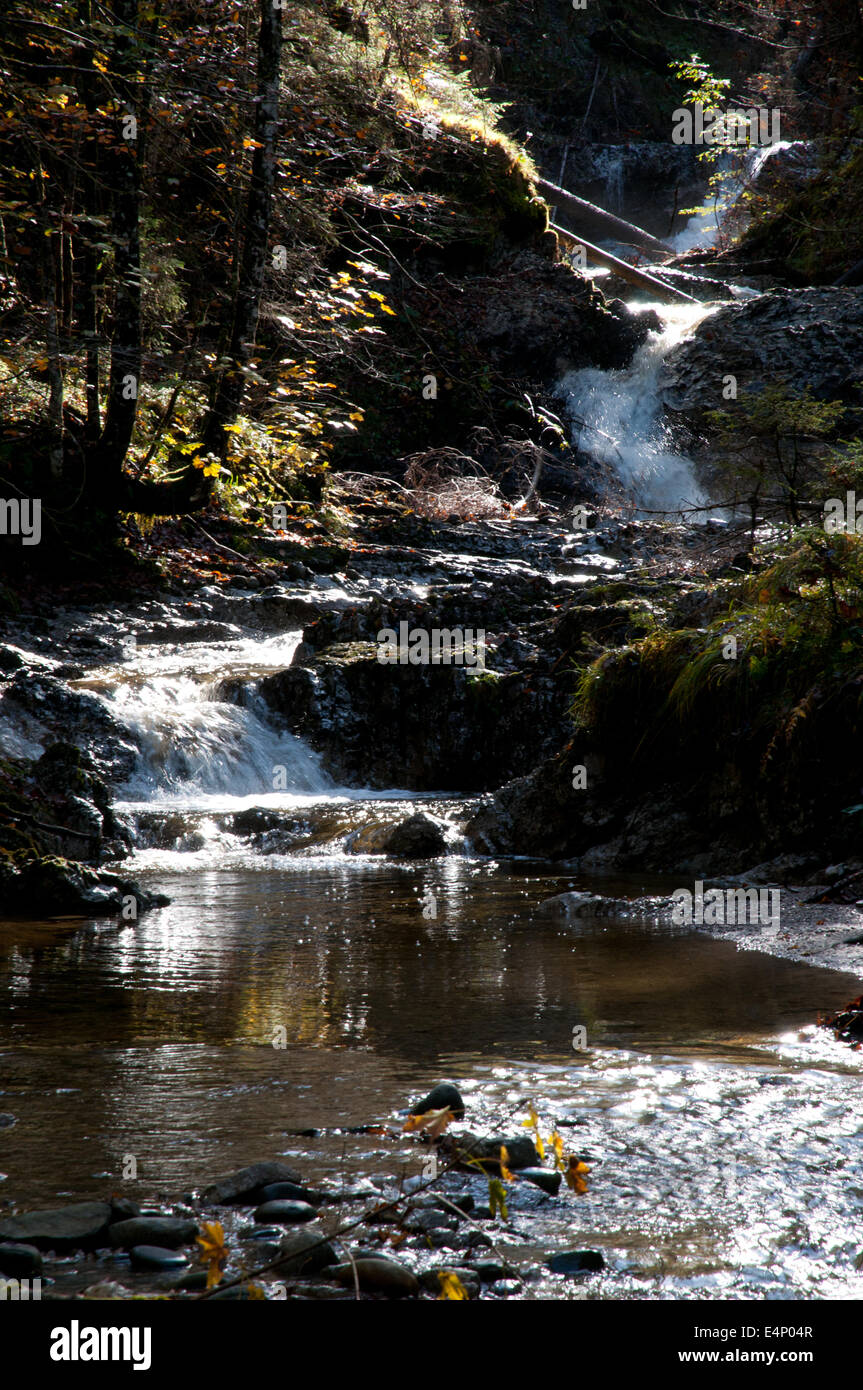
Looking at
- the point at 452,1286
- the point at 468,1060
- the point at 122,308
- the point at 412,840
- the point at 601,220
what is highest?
the point at 601,220

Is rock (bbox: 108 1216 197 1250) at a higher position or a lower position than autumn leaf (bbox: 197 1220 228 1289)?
lower

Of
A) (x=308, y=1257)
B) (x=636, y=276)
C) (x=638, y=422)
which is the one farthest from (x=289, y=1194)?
(x=636, y=276)

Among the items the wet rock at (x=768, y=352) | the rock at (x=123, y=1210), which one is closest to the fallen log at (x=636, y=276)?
the wet rock at (x=768, y=352)

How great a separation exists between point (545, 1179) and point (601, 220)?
3140 cm

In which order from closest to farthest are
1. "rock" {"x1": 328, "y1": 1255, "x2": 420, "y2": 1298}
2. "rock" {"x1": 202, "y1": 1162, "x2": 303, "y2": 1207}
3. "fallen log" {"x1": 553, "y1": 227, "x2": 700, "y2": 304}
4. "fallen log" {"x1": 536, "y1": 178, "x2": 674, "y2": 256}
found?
"rock" {"x1": 328, "y1": 1255, "x2": 420, "y2": 1298} → "rock" {"x1": 202, "y1": 1162, "x2": 303, "y2": 1207} → "fallen log" {"x1": 553, "y1": 227, "x2": 700, "y2": 304} → "fallen log" {"x1": 536, "y1": 178, "x2": 674, "y2": 256}

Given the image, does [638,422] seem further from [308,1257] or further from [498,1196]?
[308,1257]

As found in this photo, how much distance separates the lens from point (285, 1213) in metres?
1.91

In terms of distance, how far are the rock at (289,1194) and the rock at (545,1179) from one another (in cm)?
43

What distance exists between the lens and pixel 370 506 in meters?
17.4

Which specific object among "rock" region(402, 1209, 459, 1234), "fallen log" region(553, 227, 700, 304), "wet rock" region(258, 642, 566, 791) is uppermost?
"fallen log" region(553, 227, 700, 304)

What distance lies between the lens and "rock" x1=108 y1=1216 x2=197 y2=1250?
182 centimetres

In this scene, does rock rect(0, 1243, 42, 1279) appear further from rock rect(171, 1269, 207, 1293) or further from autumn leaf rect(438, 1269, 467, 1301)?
autumn leaf rect(438, 1269, 467, 1301)

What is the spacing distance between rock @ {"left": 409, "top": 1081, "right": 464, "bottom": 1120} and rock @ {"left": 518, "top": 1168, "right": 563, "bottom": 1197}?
0.36m

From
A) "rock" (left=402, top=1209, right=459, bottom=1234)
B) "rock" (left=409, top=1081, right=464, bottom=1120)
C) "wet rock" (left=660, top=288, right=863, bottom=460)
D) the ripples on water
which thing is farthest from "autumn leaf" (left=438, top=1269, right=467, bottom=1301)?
"wet rock" (left=660, top=288, right=863, bottom=460)
